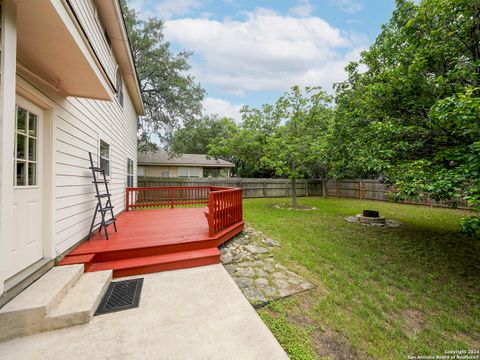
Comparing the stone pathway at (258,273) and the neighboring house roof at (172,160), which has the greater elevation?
the neighboring house roof at (172,160)

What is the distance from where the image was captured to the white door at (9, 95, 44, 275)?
7.48ft

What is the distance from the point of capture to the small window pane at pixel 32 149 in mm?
2557

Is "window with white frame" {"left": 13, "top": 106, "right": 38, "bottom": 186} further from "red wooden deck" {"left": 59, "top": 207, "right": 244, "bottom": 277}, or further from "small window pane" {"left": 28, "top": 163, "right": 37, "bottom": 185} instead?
"red wooden deck" {"left": 59, "top": 207, "right": 244, "bottom": 277}

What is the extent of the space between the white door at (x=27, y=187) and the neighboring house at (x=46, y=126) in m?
0.01

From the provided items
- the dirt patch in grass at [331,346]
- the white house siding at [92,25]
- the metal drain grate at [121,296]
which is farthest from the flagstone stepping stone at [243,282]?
the white house siding at [92,25]

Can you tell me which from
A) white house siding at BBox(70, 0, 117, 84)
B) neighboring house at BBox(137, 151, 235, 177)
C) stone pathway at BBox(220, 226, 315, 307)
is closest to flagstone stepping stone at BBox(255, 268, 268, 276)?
stone pathway at BBox(220, 226, 315, 307)

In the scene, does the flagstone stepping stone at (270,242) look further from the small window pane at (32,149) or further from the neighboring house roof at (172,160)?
the neighboring house roof at (172,160)

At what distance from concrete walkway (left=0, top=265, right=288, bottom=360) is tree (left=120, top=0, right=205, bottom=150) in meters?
12.3

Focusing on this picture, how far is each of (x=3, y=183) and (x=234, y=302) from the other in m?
2.48

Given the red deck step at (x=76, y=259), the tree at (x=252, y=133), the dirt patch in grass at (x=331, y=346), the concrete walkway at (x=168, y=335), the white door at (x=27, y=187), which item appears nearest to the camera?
the concrete walkway at (x=168, y=335)

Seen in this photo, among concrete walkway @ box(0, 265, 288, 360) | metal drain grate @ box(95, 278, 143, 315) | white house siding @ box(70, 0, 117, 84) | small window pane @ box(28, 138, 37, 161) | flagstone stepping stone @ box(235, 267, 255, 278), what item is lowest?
flagstone stepping stone @ box(235, 267, 255, 278)

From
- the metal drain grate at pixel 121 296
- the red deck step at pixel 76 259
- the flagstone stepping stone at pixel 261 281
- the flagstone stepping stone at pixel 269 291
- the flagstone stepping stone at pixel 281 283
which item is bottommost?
the flagstone stepping stone at pixel 281 283

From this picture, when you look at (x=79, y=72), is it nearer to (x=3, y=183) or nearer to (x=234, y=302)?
(x=3, y=183)

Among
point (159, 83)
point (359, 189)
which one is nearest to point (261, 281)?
point (159, 83)
